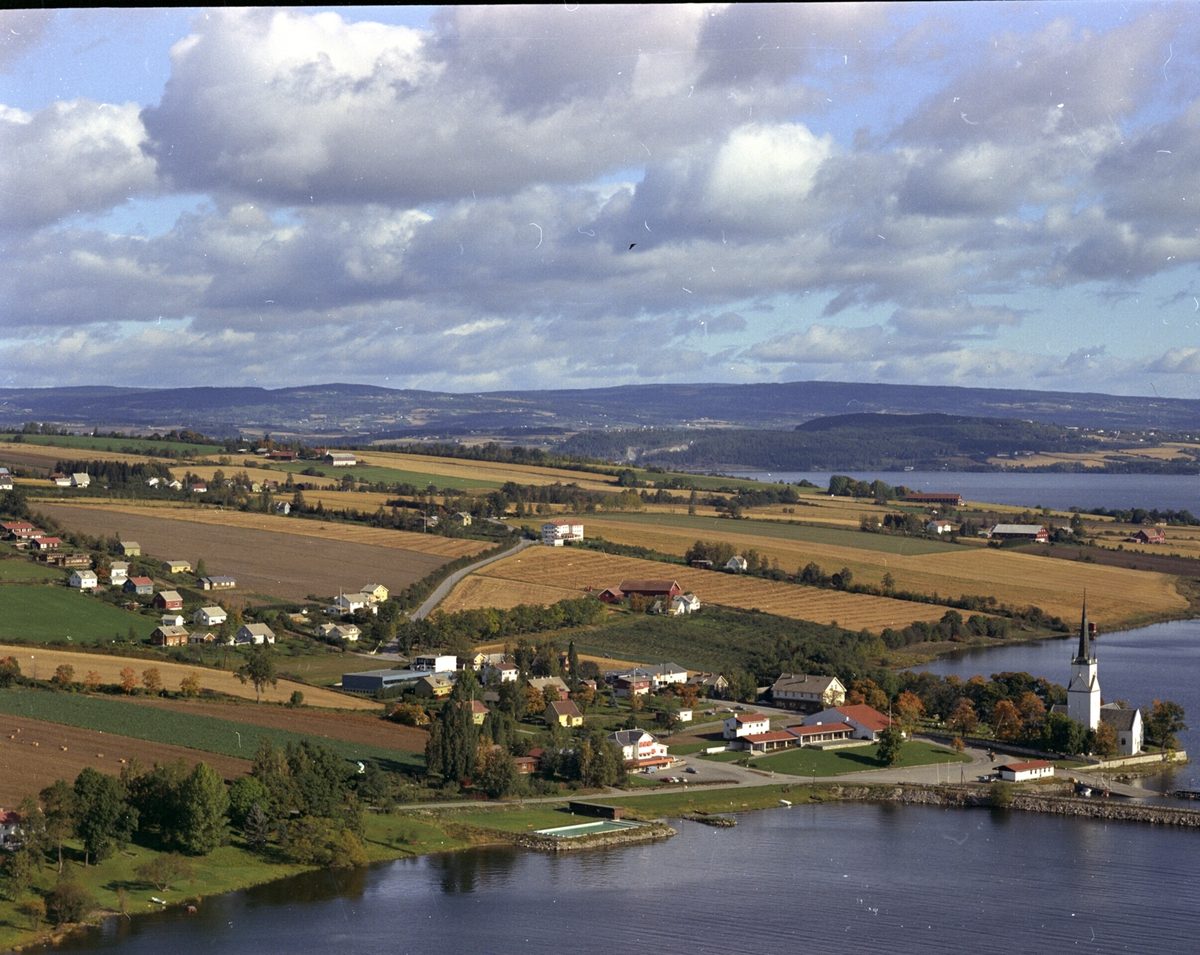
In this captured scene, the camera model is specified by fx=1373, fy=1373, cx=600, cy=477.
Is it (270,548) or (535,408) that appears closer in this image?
(270,548)

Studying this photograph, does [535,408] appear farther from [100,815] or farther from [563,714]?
[100,815]

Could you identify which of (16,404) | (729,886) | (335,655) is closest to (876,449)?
(16,404)

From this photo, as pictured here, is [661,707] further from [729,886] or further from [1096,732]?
[729,886]

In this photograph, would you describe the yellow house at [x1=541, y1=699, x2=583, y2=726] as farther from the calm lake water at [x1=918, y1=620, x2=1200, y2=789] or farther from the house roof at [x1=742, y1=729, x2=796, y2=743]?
the calm lake water at [x1=918, y1=620, x2=1200, y2=789]

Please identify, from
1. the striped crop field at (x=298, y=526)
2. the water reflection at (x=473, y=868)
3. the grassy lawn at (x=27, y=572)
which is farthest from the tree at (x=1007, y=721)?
the grassy lawn at (x=27, y=572)

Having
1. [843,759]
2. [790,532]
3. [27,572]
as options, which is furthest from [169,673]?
[790,532]

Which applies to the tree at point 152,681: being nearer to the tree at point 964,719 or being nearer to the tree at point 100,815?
the tree at point 100,815

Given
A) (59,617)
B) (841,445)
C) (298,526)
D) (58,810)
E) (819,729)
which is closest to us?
(58,810)
